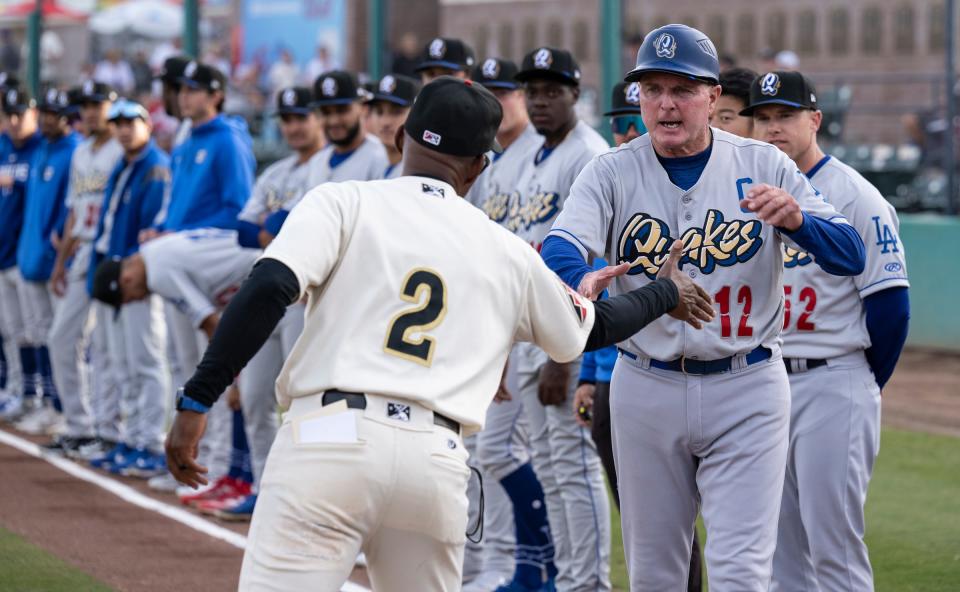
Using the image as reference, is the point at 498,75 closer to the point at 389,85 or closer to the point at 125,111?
the point at 389,85

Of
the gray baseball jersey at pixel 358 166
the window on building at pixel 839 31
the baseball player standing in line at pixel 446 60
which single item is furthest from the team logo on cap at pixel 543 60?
the window on building at pixel 839 31

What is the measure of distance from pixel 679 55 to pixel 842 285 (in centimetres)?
124

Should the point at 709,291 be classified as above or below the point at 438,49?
below

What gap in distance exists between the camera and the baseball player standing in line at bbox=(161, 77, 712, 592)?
315 centimetres

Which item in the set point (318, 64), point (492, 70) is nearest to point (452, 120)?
point (492, 70)

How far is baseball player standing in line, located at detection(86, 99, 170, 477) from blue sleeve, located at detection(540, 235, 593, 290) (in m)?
5.30

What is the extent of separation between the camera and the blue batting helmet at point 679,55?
4.16 metres

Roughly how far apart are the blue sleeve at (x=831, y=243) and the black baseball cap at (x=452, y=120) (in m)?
1.04

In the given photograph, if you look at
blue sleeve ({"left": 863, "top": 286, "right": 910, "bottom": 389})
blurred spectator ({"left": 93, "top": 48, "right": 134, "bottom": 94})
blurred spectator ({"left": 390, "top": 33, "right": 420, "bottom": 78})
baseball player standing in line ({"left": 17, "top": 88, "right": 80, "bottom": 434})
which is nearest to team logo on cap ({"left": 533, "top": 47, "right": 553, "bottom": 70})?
blue sleeve ({"left": 863, "top": 286, "right": 910, "bottom": 389})

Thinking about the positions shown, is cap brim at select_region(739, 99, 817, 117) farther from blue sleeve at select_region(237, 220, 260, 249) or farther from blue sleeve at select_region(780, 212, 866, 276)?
blue sleeve at select_region(237, 220, 260, 249)

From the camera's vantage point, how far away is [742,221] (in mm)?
4176

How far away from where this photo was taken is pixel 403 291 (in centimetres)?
327

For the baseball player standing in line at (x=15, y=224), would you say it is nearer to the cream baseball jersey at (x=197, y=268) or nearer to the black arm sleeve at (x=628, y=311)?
the cream baseball jersey at (x=197, y=268)

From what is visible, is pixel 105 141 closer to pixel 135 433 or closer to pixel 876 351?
pixel 135 433
